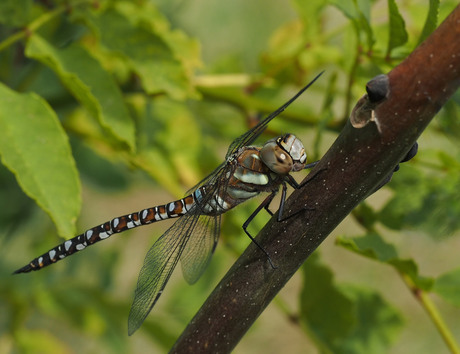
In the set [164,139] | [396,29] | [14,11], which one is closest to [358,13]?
[396,29]

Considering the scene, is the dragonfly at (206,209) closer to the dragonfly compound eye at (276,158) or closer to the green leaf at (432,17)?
the dragonfly compound eye at (276,158)

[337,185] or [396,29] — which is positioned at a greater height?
[396,29]

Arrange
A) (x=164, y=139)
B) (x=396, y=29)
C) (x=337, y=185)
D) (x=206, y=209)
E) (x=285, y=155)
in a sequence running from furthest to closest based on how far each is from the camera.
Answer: (x=164, y=139)
(x=206, y=209)
(x=285, y=155)
(x=396, y=29)
(x=337, y=185)

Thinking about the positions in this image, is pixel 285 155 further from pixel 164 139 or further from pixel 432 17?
pixel 164 139

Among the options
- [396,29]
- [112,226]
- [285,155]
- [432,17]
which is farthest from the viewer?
[112,226]

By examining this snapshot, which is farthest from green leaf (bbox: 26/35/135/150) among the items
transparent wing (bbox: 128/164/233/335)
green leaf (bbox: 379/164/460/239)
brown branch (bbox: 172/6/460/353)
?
green leaf (bbox: 379/164/460/239)

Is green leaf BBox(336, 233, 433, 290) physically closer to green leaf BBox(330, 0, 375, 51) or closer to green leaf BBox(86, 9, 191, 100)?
green leaf BBox(330, 0, 375, 51)

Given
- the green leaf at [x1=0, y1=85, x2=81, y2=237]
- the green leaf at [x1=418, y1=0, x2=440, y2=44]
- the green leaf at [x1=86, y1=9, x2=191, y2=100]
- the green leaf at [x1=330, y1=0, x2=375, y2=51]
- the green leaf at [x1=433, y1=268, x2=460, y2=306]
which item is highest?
the green leaf at [x1=86, y1=9, x2=191, y2=100]
